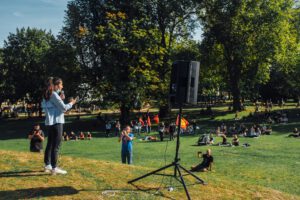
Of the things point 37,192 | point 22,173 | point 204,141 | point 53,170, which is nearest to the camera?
point 37,192

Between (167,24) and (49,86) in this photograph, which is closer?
(49,86)

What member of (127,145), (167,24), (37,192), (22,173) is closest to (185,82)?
(37,192)

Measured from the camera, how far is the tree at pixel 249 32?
4797 cm

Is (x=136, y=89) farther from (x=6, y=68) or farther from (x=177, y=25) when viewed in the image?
(x=6, y=68)

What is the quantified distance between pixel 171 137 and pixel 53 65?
67.3 feet

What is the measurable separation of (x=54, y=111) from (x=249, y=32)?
43.8 m

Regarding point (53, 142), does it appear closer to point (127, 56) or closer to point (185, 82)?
point (185, 82)

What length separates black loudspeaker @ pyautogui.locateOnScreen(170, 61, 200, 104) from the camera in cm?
Answer: 842

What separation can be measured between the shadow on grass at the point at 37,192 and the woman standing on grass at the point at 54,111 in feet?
2.72

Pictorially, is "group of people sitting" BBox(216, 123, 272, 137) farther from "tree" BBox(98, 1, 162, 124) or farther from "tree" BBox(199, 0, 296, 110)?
"tree" BBox(199, 0, 296, 110)

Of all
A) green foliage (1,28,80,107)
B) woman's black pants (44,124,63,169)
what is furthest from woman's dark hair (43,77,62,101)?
green foliage (1,28,80,107)

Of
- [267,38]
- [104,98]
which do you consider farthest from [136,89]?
[267,38]

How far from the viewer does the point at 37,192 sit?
805cm

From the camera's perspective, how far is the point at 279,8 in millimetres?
48375
